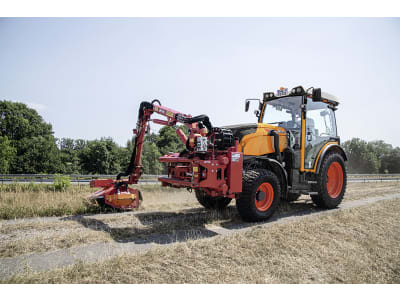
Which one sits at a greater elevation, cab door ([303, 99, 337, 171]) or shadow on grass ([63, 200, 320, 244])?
cab door ([303, 99, 337, 171])

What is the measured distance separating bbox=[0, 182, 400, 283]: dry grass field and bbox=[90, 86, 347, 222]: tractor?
68cm

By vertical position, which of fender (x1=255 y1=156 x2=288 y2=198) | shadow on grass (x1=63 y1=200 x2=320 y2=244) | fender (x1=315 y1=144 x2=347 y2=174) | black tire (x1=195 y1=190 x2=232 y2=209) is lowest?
shadow on grass (x1=63 y1=200 x2=320 y2=244)

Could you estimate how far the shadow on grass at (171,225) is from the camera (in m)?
4.34

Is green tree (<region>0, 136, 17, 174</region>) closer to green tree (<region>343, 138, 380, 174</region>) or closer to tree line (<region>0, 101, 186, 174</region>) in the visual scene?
tree line (<region>0, 101, 186, 174</region>)

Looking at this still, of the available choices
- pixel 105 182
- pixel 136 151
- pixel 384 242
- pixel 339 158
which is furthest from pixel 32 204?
pixel 339 158

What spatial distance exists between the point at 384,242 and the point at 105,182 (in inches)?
232

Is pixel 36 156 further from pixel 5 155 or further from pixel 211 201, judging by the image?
pixel 211 201

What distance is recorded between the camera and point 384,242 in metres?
4.32

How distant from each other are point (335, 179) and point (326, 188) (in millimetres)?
931

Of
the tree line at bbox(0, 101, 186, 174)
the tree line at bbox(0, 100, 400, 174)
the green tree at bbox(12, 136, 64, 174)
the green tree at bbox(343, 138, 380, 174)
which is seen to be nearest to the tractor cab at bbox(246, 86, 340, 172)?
the tree line at bbox(0, 100, 400, 174)

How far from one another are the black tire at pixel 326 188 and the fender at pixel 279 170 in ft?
4.34

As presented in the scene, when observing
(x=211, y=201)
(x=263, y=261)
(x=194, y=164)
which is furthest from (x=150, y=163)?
(x=263, y=261)

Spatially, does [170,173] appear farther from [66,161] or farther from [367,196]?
[66,161]

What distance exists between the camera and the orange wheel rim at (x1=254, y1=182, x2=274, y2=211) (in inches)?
217
